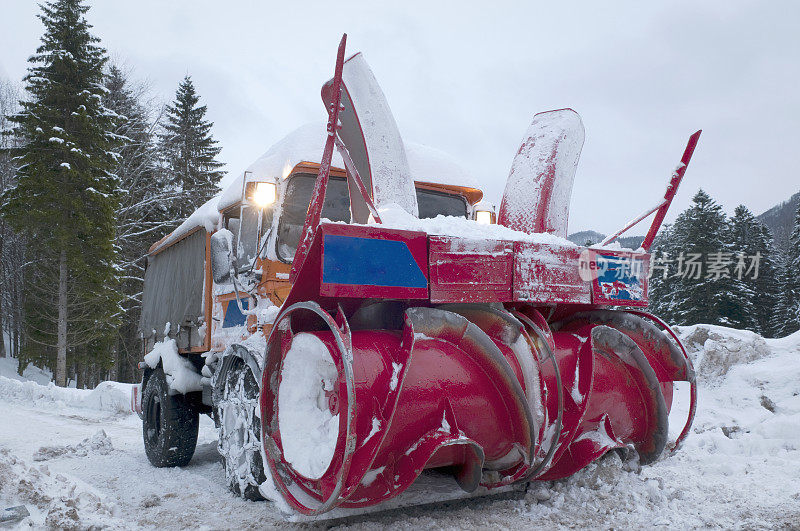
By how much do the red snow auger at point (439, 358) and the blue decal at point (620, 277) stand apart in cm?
1

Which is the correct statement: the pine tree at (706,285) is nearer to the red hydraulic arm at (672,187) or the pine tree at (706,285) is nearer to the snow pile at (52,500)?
the red hydraulic arm at (672,187)

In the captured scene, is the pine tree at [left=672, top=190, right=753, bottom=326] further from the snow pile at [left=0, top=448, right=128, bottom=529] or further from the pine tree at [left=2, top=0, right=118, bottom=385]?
the snow pile at [left=0, top=448, right=128, bottom=529]

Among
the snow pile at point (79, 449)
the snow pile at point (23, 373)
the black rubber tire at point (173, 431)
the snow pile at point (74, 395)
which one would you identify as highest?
the black rubber tire at point (173, 431)

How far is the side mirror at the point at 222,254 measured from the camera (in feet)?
13.5

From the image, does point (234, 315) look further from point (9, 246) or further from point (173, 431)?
point (9, 246)

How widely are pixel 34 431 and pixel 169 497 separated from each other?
549 cm

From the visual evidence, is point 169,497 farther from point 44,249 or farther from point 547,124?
point 44,249

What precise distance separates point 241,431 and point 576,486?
2.12 meters

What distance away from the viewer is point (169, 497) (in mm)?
4344

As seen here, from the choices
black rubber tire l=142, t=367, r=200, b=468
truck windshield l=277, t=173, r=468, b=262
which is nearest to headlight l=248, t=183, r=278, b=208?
truck windshield l=277, t=173, r=468, b=262

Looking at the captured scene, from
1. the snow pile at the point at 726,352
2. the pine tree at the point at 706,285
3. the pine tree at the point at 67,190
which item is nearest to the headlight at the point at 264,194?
the snow pile at the point at 726,352

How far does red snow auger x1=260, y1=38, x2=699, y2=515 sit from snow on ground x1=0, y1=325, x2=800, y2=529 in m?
0.25

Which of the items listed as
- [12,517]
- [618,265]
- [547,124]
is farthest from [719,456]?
[12,517]

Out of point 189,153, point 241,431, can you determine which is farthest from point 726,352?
point 189,153
